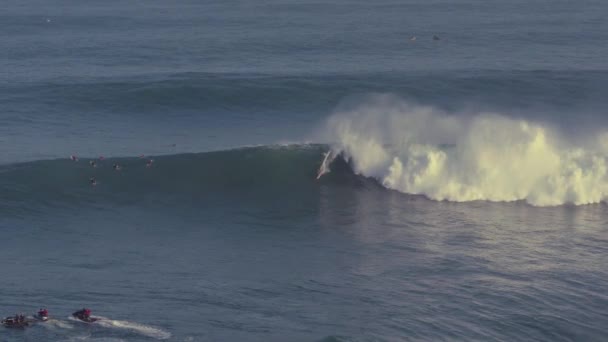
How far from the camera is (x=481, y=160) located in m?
37.9

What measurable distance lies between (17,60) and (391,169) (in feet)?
121

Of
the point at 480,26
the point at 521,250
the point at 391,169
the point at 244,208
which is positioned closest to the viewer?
the point at 521,250

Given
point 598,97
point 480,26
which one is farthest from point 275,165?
point 480,26

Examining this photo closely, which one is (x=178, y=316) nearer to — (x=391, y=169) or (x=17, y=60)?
(x=391, y=169)

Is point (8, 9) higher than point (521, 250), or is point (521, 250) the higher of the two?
point (8, 9)

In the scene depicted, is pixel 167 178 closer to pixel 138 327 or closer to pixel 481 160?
pixel 481 160

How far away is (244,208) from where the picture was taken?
3525 centimetres

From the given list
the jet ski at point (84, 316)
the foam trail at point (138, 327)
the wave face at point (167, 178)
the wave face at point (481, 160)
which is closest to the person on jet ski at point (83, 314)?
the jet ski at point (84, 316)

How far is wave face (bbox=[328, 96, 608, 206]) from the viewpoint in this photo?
119 ft

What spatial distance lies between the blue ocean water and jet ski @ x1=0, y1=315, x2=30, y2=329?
0.32 metres

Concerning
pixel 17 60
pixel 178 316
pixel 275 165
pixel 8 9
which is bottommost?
pixel 178 316

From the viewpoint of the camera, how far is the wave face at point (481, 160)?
3622 cm

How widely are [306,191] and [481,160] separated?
680 cm

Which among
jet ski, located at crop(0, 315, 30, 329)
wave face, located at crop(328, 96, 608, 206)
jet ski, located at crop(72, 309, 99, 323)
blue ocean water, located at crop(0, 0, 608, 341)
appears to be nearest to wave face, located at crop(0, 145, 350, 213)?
blue ocean water, located at crop(0, 0, 608, 341)
